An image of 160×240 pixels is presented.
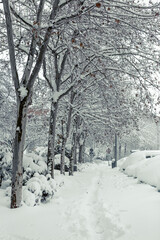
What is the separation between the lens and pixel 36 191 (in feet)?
20.7

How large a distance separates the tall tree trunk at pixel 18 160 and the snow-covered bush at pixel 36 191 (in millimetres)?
390

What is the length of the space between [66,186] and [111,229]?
6.09 metres

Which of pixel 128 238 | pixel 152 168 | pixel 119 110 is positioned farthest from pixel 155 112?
pixel 128 238

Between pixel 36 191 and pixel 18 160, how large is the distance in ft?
4.39

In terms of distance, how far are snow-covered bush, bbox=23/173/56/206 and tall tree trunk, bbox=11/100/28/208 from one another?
1.28 ft

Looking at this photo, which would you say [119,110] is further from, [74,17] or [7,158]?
[74,17]

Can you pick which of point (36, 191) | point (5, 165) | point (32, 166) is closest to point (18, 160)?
point (36, 191)

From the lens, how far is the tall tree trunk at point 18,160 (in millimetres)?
5477

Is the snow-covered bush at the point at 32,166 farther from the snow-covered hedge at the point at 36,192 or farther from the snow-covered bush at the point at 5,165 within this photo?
the snow-covered bush at the point at 5,165

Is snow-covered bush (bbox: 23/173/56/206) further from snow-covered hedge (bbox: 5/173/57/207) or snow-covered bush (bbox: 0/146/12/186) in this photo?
snow-covered bush (bbox: 0/146/12/186)

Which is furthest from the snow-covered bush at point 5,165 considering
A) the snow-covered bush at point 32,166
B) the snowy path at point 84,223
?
the snowy path at point 84,223

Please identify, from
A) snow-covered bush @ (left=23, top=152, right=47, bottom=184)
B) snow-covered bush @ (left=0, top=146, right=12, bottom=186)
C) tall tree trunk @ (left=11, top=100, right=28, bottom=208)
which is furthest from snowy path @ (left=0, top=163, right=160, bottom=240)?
snow-covered bush @ (left=0, top=146, right=12, bottom=186)

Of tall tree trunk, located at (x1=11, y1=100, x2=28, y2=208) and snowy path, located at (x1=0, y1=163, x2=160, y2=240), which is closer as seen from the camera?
snowy path, located at (x1=0, y1=163, x2=160, y2=240)

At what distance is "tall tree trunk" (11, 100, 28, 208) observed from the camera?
216 inches
